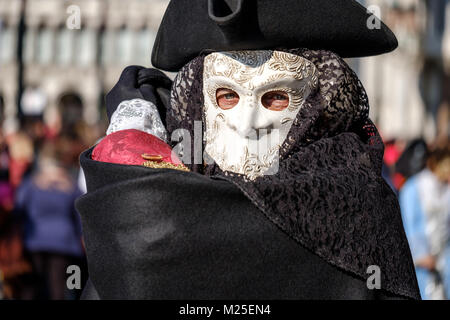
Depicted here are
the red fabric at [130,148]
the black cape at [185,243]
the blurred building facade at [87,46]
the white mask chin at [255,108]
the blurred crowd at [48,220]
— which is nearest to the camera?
the black cape at [185,243]

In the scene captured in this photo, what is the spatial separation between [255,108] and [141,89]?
1.64 feet

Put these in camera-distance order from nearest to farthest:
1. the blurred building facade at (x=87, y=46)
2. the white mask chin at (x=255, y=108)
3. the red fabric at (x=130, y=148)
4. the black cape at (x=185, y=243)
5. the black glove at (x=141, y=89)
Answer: the black cape at (x=185, y=243) < the red fabric at (x=130, y=148) < the white mask chin at (x=255, y=108) < the black glove at (x=141, y=89) < the blurred building facade at (x=87, y=46)

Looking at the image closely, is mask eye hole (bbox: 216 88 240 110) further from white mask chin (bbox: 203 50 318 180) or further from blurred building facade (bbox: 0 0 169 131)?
blurred building facade (bbox: 0 0 169 131)

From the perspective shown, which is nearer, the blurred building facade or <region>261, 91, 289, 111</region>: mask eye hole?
<region>261, 91, 289, 111</region>: mask eye hole

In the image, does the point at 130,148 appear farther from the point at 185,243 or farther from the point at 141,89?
the point at 141,89

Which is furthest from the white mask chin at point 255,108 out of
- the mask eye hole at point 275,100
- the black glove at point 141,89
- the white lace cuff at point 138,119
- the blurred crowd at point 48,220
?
the blurred crowd at point 48,220

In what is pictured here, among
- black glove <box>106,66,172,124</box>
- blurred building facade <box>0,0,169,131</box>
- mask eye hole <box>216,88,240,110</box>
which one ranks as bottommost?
blurred building facade <box>0,0,169,131</box>

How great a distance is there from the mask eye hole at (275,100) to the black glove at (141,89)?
0.39m

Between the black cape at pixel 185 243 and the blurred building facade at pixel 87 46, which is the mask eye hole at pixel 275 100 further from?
the blurred building facade at pixel 87 46

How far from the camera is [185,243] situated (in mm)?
2250

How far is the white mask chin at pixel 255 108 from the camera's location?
2.57m

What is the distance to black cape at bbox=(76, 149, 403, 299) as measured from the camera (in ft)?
7.36

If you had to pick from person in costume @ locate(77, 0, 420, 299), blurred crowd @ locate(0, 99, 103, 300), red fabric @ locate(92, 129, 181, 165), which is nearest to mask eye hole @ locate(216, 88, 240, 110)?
person in costume @ locate(77, 0, 420, 299)
